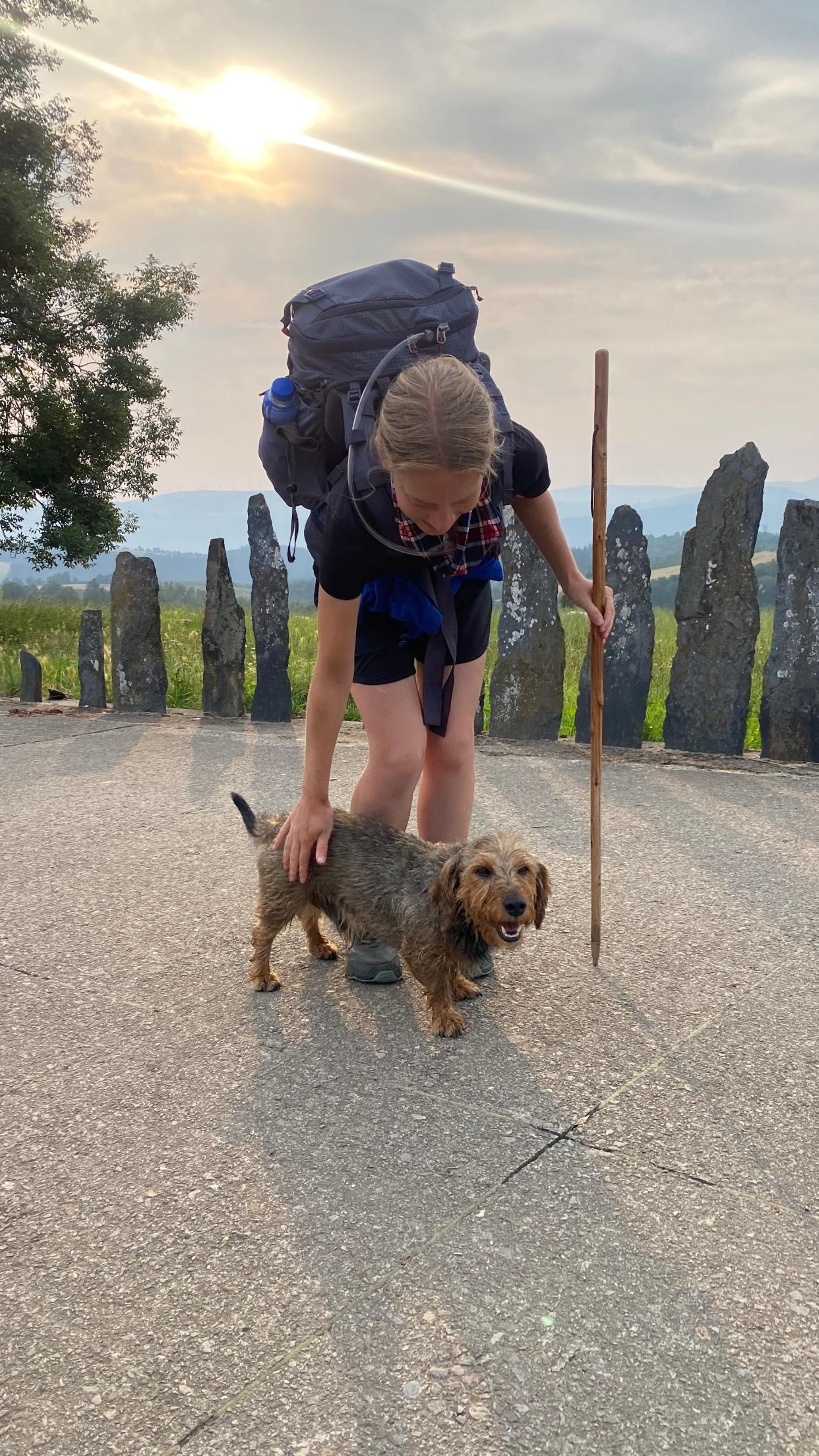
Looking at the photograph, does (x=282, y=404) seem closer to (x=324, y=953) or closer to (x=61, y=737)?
(x=324, y=953)

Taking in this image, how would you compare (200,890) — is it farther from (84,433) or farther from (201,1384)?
(84,433)

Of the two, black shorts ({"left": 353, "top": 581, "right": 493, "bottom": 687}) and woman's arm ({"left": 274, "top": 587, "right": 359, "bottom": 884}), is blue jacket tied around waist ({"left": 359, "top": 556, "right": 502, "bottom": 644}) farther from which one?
woman's arm ({"left": 274, "top": 587, "right": 359, "bottom": 884})

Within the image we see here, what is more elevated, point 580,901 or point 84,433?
point 84,433

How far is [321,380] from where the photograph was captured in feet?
11.5

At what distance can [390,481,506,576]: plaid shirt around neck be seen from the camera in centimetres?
343

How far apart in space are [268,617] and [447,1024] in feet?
18.0

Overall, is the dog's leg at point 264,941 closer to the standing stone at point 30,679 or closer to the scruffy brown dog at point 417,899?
the scruffy brown dog at point 417,899

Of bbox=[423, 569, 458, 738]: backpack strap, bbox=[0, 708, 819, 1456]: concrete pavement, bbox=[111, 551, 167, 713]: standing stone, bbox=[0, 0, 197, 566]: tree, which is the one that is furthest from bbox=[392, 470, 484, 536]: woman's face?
bbox=[0, 0, 197, 566]: tree

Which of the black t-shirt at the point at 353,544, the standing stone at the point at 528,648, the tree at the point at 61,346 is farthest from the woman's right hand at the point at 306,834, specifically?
the tree at the point at 61,346

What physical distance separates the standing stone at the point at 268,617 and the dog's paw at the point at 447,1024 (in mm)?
5297

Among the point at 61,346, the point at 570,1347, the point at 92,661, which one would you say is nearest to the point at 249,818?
the point at 570,1347

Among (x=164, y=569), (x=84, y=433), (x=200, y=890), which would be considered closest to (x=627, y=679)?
(x=200, y=890)

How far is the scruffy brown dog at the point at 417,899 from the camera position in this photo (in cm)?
347

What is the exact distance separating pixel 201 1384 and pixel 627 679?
6.17 meters
